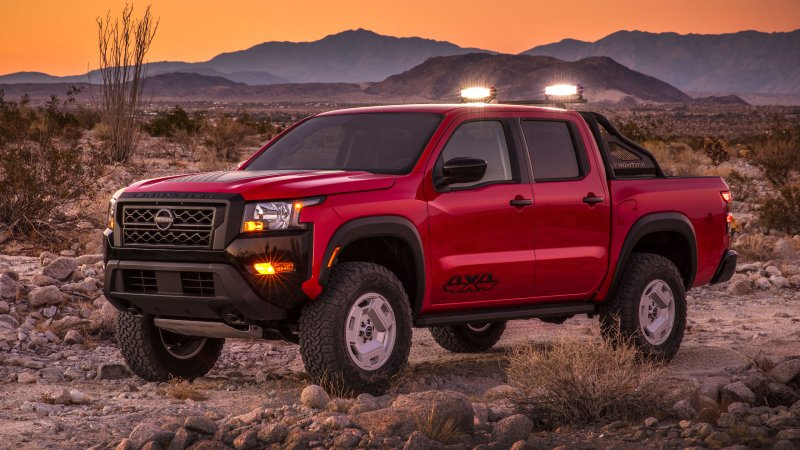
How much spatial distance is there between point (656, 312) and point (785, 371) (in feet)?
6.41

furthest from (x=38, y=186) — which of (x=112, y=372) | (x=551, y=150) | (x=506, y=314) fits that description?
(x=506, y=314)

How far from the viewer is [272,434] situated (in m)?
6.42

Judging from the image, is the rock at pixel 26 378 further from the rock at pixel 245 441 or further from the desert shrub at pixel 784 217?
the desert shrub at pixel 784 217

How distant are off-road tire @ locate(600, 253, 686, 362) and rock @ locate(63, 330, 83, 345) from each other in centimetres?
455

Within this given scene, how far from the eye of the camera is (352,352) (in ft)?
26.2

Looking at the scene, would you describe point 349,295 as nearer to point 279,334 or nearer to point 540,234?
point 279,334

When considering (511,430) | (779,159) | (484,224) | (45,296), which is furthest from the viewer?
(779,159)

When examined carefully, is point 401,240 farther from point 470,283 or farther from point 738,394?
point 738,394

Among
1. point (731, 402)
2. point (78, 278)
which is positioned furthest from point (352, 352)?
point (78, 278)

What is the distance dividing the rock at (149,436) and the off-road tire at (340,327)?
1.51 m

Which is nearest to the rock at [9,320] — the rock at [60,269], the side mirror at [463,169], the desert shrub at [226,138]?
the rock at [60,269]

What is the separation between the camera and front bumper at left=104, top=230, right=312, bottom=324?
7.55 metres

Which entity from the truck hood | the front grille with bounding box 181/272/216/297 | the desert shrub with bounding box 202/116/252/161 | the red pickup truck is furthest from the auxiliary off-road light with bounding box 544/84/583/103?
the desert shrub with bounding box 202/116/252/161

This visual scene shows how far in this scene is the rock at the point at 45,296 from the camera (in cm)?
1145
